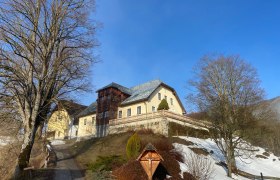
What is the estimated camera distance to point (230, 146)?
23.2m

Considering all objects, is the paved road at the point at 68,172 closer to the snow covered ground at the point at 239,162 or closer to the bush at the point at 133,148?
the bush at the point at 133,148

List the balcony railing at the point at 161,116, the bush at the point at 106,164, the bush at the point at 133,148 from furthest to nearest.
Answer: the balcony railing at the point at 161,116
the bush at the point at 133,148
the bush at the point at 106,164

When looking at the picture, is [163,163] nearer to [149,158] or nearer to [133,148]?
[133,148]

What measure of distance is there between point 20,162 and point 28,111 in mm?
3271

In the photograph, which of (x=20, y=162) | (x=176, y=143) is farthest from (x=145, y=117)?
(x=20, y=162)

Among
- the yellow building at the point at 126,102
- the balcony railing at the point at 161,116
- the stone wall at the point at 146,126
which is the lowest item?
the stone wall at the point at 146,126

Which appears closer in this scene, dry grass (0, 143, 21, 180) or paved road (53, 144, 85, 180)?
paved road (53, 144, 85, 180)

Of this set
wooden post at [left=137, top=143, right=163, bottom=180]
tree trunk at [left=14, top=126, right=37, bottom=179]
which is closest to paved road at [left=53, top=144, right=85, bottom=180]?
tree trunk at [left=14, top=126, right=37, bottom=179]

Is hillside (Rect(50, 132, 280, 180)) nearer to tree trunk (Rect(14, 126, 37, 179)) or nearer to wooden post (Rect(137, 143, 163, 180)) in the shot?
wooden post (Rect(137, 143, 163, 180))

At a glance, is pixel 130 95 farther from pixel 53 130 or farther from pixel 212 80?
pixel 53 130

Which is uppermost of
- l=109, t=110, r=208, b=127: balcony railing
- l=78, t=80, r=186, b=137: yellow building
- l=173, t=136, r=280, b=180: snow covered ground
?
l=78, t=80, r=186, b=137: yellow building

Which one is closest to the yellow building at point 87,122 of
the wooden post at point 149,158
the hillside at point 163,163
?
the hillside at point 163,163

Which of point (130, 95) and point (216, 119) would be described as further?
point (130, 95)

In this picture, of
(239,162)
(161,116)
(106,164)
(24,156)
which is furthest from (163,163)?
(239,162)
